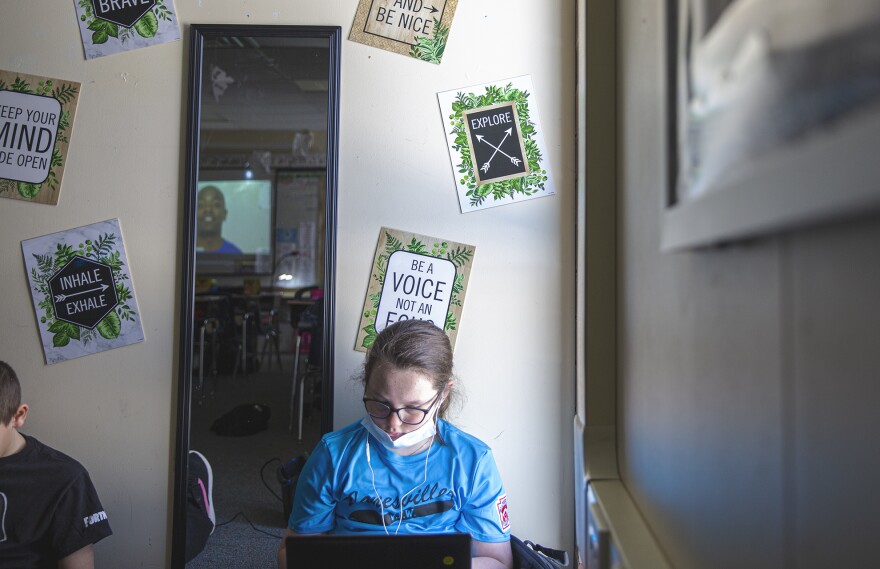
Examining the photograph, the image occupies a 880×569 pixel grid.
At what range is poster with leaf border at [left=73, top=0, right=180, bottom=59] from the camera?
1.93m

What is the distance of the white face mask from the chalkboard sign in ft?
2.34

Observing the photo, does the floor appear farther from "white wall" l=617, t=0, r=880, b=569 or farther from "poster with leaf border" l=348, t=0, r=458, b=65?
"white wall" l=617, t=0, r=880, b=569

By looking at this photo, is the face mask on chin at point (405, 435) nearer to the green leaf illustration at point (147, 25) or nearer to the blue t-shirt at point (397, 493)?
the blue t-shirt at point (397, 493)

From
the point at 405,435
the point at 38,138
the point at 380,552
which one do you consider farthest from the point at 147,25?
the point at 380,552

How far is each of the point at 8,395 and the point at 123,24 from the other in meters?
1.05

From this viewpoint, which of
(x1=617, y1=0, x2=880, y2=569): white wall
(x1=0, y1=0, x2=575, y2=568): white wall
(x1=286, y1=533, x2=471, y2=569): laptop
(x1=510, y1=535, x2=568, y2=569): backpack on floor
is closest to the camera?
(x1=617, y1=0, x2=880, y2=569): white wall

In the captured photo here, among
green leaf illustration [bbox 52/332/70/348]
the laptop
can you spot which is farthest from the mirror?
the laptop

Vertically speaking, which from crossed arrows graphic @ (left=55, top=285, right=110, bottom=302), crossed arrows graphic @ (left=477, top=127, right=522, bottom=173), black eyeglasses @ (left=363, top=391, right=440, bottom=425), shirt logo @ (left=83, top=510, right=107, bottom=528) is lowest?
shirt logo @ (left=83, top=510, right=107, bottom=528)

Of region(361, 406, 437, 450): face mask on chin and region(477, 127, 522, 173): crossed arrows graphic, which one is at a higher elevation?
region(477, 127, 522, 173): crossed arrows graphic

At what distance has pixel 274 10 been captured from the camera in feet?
6.25

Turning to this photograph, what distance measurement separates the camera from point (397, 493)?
1.50 metres

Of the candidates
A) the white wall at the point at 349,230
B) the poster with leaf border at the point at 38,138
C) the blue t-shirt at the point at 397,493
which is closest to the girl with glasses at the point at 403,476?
the blue t-shirt at the point at 397,493

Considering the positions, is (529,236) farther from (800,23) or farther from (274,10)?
(800,23)

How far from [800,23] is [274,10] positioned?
1.86 metres
